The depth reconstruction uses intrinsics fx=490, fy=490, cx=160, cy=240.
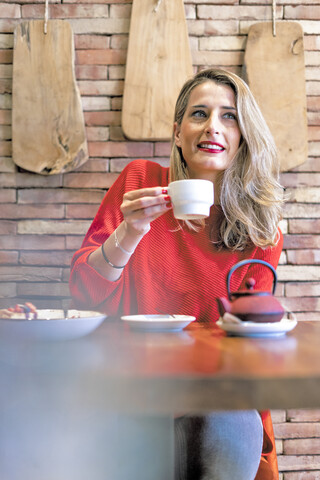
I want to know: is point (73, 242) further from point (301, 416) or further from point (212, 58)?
point (301, 416)

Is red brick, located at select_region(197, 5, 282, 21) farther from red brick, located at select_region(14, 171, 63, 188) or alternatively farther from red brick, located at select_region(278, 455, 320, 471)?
red brick, located at select_region(278, 455, 320, 471)

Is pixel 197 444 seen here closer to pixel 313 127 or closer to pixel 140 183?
pixel 140 183

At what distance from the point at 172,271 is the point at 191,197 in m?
0.57

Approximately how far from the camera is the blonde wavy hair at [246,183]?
5.31 feet

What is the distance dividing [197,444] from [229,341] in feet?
1.04

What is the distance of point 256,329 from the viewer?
0.98 meters

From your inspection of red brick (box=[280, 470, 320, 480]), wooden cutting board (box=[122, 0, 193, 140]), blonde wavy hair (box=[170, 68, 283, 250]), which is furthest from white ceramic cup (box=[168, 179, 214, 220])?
red brick (box=[280, 470, 320, 480])

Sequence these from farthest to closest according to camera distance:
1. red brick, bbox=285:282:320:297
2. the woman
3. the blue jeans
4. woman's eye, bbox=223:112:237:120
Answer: red brick, bbox=285:282:320:297 < woman's eye, bbox=223:112:237:120 < the woman < the blue jeans

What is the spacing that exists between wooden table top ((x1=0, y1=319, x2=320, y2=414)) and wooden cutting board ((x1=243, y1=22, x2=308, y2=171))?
1.55m

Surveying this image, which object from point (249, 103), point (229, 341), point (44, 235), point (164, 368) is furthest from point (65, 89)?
point (164, 368)

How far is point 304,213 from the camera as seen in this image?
225 cm

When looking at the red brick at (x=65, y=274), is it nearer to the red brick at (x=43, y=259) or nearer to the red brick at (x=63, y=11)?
the red brick at (x=43, y=259)

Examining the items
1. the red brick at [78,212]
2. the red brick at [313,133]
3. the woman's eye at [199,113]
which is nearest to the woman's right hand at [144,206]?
the woman's eye at [199,113]

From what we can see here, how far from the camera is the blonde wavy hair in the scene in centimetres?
162
